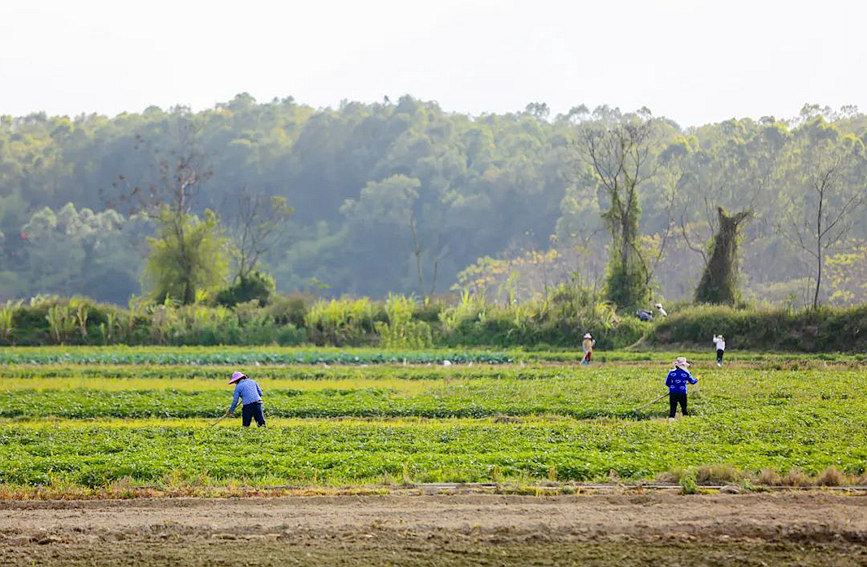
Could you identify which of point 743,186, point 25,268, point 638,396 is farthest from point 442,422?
point 25,268

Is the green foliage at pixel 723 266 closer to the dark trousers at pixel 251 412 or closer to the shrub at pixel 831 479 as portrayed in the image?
the dark trousers at pixel 251 412

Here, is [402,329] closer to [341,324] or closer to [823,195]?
[341,324]

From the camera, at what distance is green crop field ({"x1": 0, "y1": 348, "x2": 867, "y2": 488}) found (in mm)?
21031

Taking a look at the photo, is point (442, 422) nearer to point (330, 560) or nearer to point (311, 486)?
point (311, 486)

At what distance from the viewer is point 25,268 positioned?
379 feet

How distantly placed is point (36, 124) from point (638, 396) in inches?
5470

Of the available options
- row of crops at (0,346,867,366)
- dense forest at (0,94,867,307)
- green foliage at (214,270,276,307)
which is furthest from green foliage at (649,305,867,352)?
dense forest at (0,94,867,307)

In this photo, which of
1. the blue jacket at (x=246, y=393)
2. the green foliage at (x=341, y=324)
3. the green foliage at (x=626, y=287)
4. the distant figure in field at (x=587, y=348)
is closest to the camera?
the blue jacket at (x=246, y=393)

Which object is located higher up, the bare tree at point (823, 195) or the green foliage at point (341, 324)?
the bare tree at point (823, 195)

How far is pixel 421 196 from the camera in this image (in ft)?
401

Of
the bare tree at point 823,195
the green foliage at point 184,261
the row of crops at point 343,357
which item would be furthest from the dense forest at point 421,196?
the row of crops at point 343,357

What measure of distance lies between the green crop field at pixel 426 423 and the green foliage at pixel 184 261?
2367 centimetres

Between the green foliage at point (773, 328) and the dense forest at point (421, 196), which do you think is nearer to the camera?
the green foliage at point (773, 328)

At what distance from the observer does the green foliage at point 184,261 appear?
69125 mm
